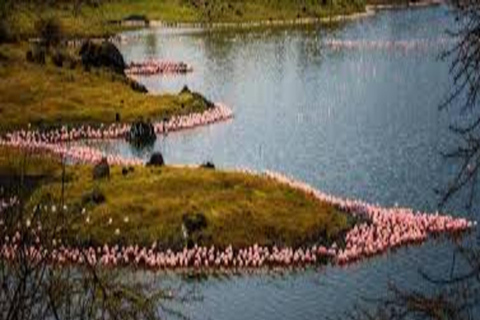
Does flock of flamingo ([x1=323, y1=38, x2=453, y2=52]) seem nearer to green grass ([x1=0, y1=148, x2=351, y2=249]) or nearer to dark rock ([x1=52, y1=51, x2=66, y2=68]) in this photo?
dark rock ([x1=52, y1=51, x2=66, y2=68])

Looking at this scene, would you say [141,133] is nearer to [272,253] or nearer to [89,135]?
[89,135]

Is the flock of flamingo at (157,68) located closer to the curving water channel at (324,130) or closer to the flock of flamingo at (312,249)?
the curving water channel at (324,130)

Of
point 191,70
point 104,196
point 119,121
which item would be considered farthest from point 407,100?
point 104,196

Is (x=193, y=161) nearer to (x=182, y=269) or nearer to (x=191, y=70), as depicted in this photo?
(x=182, y=269)

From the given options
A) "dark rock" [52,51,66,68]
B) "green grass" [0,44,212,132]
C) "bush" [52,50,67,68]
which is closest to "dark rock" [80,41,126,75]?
"bush" [52,50,67,68]

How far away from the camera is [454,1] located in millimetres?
10242

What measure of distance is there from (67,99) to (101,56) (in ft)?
69.4

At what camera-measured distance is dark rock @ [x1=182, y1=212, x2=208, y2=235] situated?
51.7m

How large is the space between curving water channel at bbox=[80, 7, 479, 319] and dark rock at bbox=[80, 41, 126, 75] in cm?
505

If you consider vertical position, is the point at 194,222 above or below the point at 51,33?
below

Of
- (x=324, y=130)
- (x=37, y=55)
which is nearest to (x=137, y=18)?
(x=37, y=55)

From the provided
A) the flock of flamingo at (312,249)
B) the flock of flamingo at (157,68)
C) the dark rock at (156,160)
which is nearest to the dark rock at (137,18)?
the flock of flamingo at (157,68)

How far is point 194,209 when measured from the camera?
53719 millimetres

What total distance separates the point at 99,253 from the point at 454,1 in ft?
135
